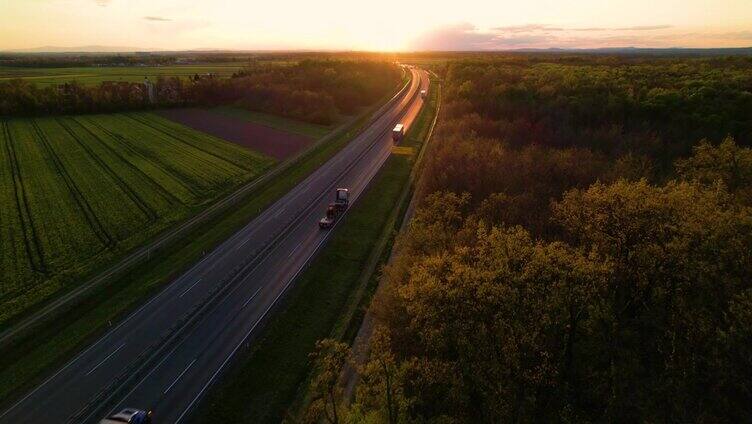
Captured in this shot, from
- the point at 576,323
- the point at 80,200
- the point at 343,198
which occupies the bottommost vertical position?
the point at 343,198

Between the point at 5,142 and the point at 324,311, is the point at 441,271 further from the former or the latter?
the point at 5,142

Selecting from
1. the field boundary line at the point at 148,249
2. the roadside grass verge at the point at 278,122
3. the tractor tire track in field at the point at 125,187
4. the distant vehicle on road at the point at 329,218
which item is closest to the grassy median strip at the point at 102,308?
the field boundary line at the point at 148,249

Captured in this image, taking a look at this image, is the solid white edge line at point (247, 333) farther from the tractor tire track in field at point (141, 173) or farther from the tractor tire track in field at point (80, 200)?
the tractor tire track in field at point (141, 173)

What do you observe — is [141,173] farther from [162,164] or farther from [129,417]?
[129,417]

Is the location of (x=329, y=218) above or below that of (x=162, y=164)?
below

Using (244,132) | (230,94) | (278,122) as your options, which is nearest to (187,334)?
(244,132)

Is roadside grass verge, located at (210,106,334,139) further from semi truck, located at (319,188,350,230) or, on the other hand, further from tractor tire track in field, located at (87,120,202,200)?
semi truck, located at (319,188,350,230)

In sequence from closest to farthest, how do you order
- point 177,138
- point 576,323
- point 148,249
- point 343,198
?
point 576,323 → point 148,249 → point 343,198 → point 177,138
